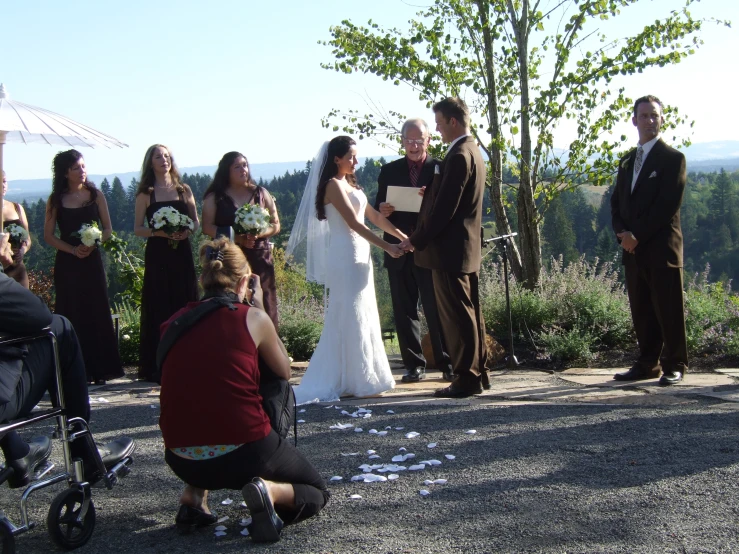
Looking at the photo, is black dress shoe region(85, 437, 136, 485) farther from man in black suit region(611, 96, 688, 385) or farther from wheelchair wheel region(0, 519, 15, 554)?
man in black suit region(611, 96, 688, 385)

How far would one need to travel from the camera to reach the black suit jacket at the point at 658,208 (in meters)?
6.45

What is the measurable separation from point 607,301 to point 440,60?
3.80 meters

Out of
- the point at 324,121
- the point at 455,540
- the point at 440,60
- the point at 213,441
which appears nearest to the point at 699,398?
the point at 455,540

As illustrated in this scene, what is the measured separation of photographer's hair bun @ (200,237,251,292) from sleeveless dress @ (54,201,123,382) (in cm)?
409

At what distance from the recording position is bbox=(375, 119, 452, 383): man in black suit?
285 inches

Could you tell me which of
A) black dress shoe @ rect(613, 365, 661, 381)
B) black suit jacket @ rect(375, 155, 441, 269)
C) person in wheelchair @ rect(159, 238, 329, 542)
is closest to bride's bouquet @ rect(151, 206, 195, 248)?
black suit jacket @ rect(375, 155, 441, 269)

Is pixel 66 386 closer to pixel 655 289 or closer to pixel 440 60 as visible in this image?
pixel 655 289

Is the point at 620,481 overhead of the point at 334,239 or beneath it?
beneath

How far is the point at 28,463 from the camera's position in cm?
431

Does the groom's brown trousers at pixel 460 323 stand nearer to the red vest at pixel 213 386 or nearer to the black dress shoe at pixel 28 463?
the red vest at pixel 213 386

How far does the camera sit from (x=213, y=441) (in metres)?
3.64

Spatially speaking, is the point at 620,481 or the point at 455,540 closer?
the point at 455,540

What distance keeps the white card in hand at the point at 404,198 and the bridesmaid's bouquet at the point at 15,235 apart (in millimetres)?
3167

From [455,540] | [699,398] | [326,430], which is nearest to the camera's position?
[455,540]
